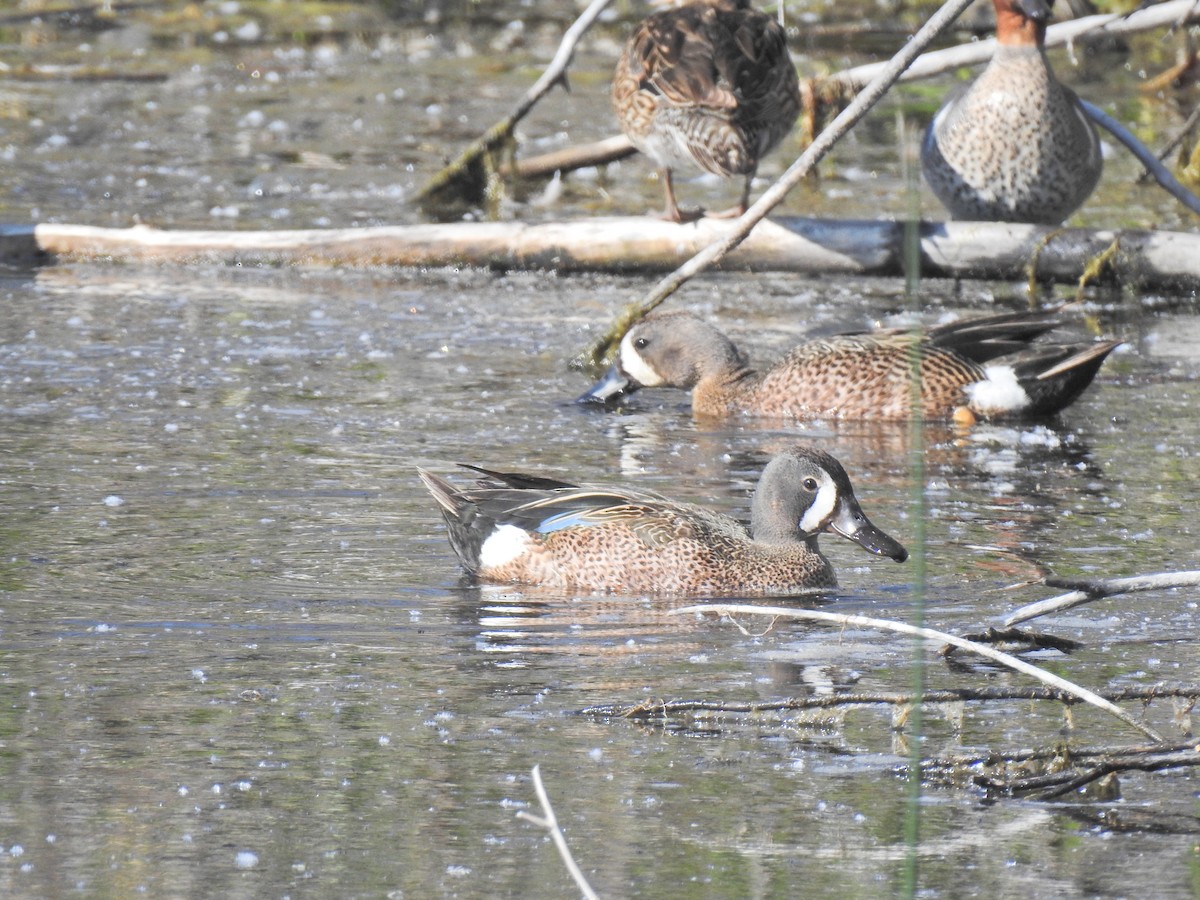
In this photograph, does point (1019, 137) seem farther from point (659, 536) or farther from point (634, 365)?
point (659, 536)

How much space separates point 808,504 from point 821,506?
0.19 feet

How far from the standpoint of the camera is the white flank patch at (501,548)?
21.2 ft

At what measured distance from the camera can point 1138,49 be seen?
21.3 metres

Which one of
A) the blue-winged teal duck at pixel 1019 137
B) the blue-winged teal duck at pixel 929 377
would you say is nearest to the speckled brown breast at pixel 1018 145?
the blue-winged teal duck at pixel 1019 137

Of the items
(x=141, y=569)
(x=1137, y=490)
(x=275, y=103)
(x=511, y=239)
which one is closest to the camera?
(x=141, y=569)

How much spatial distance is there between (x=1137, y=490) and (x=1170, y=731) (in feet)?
8.91

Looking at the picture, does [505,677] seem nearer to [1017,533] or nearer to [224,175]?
[1017,533]

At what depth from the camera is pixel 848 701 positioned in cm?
482

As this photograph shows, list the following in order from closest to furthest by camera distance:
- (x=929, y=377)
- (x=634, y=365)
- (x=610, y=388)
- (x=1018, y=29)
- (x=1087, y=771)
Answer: (x=1087, y=771) < (x=929, y=377) < (x=610, y=388) < (x=634, y=365) < (x=1018, y=29)

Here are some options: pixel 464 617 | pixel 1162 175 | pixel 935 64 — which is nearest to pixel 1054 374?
pixel 1162 175

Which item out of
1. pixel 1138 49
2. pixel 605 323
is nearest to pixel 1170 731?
pixel 605 323

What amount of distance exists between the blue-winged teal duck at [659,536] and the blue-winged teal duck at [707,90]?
4.49 meters

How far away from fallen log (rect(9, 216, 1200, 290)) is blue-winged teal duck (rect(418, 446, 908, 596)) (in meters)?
4.57

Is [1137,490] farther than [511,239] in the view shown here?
No
